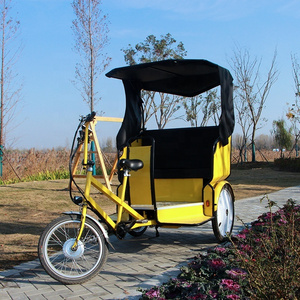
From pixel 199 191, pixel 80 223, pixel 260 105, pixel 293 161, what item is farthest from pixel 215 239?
pixel 260 105

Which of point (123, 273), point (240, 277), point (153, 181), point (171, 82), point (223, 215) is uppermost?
Answer: point (171, 82)

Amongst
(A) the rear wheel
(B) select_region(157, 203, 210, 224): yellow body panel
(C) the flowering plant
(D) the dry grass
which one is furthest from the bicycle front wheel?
(A) the rear wheel

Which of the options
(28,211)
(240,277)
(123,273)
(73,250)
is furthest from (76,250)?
(28,211)

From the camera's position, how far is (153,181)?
4.90 meters

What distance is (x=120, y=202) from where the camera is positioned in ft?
14.9

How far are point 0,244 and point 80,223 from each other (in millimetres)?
2175

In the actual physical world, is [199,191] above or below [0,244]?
above

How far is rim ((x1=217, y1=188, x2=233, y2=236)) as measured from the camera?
17.9ft

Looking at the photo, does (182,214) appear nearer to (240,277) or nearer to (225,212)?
(225,212)

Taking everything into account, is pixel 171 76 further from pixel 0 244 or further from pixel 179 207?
pixel 0 244

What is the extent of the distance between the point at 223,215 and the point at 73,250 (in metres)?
2.41

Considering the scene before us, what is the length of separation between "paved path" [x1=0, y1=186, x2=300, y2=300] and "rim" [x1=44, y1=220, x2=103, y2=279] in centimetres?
16

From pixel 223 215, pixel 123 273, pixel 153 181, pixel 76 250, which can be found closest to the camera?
pixel 76 250

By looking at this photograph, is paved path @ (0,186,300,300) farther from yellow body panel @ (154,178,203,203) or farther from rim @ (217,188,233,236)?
yellow body panel @ (154,178,203,203)
